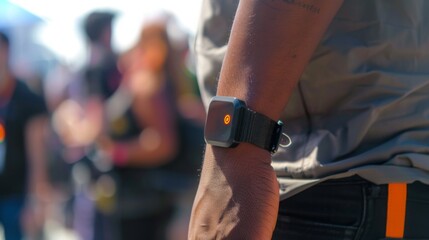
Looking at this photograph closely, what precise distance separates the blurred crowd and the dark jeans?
3.43m

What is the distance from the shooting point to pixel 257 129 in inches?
60.2

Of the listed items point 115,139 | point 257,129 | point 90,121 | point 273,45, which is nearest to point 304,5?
point 273,45

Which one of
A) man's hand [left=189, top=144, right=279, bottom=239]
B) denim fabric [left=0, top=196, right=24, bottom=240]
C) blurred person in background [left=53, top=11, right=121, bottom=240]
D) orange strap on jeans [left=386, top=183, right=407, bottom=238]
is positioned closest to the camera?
man's hand [left=189, top=144, right=279, bottom=239]

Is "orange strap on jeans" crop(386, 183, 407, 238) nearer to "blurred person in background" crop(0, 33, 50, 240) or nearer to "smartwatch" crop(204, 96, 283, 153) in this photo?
"smartwatch" crop(204, 96, 283, 153)

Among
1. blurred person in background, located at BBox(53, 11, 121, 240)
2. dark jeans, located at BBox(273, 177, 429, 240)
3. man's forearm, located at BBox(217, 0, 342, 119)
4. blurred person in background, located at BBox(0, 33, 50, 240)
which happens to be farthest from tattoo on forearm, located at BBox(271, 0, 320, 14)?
blurred person in background, located at BBox(0, 33, 50, 240)

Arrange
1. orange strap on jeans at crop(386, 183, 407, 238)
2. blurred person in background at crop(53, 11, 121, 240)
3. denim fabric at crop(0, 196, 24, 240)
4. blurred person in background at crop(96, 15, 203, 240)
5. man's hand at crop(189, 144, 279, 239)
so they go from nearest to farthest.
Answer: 1. man's hand at crop(189, 144, 279, 239)
2. orange strap on jeans at crop(386, 183, 407, 238)
3. blurred person in background at crop(96, 15, 203, 240)
4. blurred person in background at crop(53, 11, 121, 240)
5. denim fabric at crop(0, 196, 24, 240)

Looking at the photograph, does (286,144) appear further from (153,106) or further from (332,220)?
(153,106)

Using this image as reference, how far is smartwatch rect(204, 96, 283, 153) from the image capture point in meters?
1.53

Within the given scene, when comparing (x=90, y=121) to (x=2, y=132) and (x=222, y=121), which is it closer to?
(x=2, y=132)

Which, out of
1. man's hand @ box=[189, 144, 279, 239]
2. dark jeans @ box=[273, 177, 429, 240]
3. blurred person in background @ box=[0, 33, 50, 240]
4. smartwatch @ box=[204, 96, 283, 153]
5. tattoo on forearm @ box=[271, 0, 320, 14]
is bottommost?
blurred person in background @ box=[0, 33, 50, 240]

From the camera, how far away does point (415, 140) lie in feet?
5.50

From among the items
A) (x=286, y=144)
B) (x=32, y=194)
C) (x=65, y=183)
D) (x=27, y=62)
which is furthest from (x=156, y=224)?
(x=27, y=62)

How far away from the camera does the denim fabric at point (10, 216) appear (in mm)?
6109

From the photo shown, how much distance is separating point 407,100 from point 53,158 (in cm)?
597
